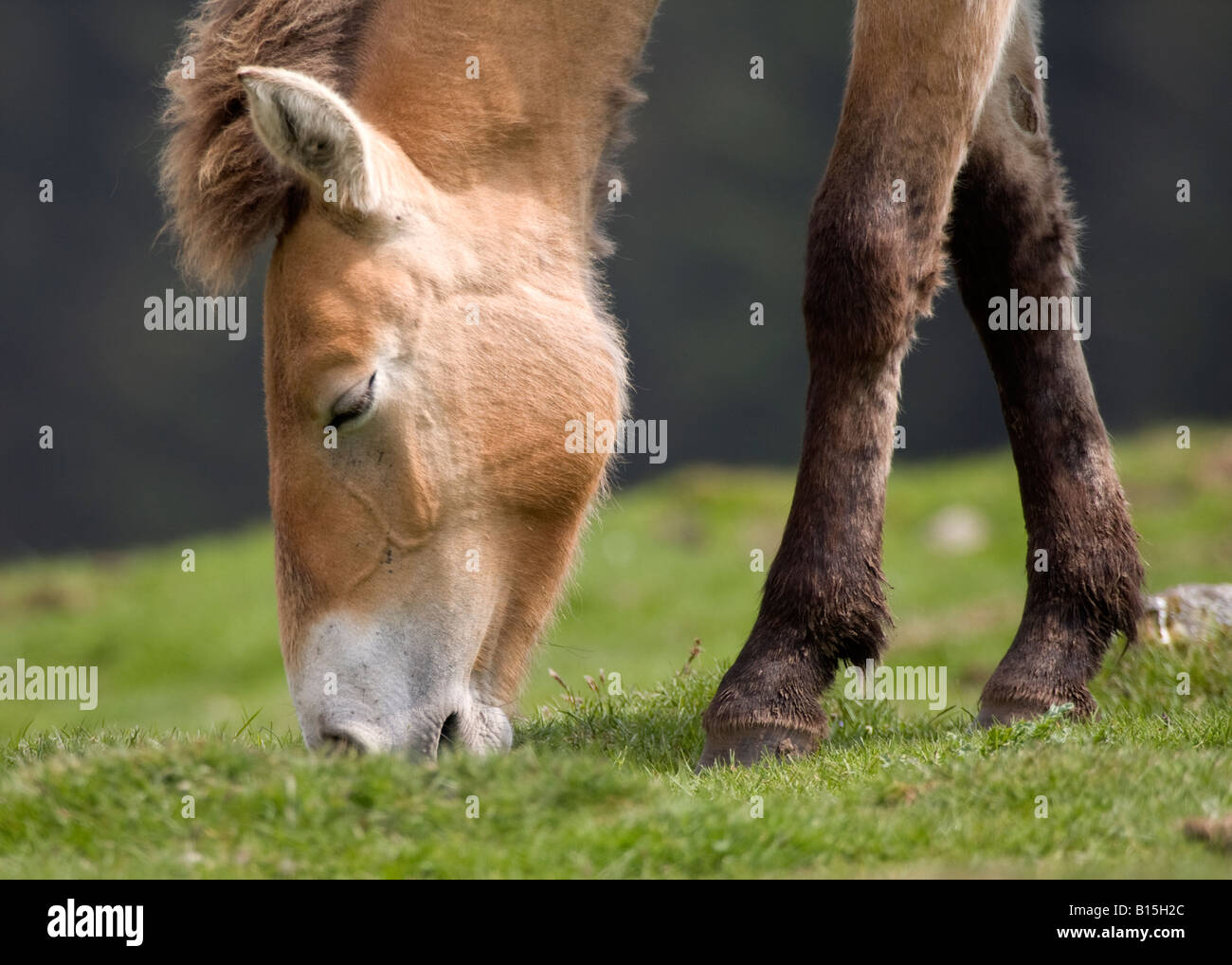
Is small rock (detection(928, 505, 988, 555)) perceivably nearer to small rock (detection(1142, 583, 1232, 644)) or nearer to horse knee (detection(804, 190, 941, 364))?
A: small rock (detection(1142, 583, 1232, 644))

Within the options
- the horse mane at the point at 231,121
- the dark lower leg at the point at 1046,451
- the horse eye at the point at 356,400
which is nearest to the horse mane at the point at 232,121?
the horse mane at the point at 231,121

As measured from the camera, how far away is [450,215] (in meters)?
4.14

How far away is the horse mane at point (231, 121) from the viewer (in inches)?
159

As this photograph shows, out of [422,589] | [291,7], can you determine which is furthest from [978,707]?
[291,7]

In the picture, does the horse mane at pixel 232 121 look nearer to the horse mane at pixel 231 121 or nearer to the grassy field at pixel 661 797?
the horse mane at pixel 231 121

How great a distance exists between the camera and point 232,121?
4078 mm

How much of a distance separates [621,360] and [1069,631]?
183 centimetres

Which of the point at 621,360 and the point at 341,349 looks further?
the point at 621,360

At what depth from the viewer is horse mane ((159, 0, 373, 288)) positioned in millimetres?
4047

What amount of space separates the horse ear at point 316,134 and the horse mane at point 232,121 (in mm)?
217

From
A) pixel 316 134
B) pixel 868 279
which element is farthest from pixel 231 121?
pixel 868 279
